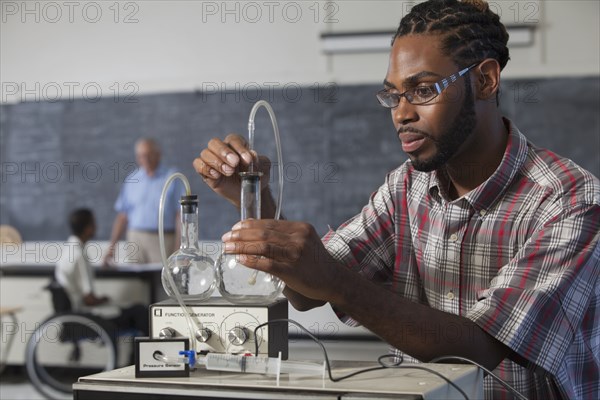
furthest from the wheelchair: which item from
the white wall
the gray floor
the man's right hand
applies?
the man's right hand

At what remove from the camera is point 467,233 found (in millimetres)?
1354

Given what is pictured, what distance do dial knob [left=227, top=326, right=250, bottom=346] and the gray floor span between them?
1.51m

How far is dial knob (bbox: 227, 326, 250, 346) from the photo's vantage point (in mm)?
1033

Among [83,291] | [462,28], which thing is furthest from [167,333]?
[83,291]

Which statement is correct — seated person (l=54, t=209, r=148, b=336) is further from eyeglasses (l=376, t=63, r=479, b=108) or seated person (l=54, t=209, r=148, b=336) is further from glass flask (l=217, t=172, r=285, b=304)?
glass flask (l=217, t=172, r=285, b=304)

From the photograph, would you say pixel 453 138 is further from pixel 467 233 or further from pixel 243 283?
pixel 243 283

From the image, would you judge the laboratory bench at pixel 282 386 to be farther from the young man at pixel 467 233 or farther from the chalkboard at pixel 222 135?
the chalkboard at pixel 222 135

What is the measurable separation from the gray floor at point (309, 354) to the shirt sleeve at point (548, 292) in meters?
1.41

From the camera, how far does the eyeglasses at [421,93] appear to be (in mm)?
1297

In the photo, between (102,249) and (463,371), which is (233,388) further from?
(102,249)

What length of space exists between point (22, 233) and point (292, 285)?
16.1ft

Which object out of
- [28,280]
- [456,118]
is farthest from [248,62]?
[456,118]

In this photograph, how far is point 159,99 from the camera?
5.29m

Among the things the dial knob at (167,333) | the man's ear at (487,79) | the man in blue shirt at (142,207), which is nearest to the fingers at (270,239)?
the dial knob at (167,333)
